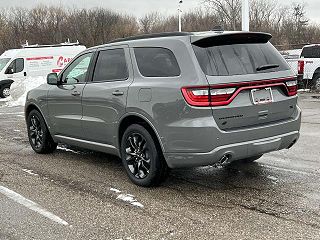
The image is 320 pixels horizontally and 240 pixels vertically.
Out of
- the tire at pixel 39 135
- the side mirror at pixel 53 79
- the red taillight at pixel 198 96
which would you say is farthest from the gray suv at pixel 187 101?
the tire at pixel 39 135

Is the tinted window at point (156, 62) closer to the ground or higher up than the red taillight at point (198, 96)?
higher up

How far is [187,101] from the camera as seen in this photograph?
4.48m

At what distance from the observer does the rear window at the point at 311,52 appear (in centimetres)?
1677

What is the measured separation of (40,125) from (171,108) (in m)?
3.39

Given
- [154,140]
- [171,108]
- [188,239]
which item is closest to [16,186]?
[154,140]

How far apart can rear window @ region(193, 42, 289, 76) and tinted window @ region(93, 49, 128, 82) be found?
1.14 m

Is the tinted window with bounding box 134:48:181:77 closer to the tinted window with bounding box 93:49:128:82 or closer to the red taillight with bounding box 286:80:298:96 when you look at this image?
the tinted window with bounding box 93:49:128:82

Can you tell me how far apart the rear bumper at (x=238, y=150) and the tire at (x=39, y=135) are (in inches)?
123

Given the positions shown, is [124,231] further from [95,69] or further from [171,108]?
[95,69]

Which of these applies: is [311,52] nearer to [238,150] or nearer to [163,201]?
[238,150]

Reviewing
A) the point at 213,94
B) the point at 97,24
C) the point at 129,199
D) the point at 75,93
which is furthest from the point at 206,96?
the point at 97,24

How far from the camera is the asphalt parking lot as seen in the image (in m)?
3.98

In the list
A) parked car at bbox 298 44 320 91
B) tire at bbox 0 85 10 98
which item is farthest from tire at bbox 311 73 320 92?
tire at bbox 0 85 10 98

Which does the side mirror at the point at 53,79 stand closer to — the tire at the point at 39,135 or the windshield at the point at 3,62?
the tire at the point at 39,135
